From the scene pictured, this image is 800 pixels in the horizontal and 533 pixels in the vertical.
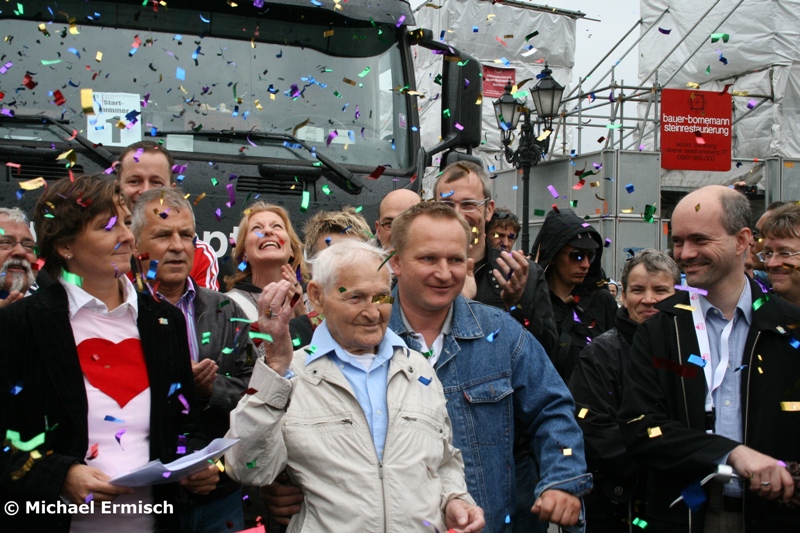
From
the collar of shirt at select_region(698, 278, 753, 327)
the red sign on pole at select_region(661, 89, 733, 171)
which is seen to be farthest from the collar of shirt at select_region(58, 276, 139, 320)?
the red sign on pole at select_region(661, 89, 733, 171)

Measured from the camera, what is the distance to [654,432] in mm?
3525

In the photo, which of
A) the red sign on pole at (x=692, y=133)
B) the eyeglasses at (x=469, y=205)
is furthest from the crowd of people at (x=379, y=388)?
the red sign on pole at (x=692, y=133)

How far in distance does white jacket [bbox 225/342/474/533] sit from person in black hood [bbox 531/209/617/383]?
7.13 feet

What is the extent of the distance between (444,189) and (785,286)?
6.36ft

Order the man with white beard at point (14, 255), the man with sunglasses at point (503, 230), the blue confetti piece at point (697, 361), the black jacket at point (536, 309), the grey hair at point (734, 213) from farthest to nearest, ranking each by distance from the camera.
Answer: the man with sunglasses at point (503, 230), the black jacket at point (536, 309), the man with white beard at point (14, 255), the grey hair at point (734, 213), the blue confetti piece at point (697, 361)

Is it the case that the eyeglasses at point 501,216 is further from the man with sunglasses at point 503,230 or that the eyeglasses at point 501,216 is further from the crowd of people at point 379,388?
the crowd of people at point 379,388

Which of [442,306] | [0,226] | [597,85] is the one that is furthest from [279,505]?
[597,85]

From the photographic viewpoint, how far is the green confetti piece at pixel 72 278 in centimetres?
309

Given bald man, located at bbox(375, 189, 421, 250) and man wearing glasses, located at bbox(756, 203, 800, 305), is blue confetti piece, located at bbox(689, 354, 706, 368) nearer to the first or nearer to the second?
man wearing glasses, located at bbox(756, 203, 800, 305)

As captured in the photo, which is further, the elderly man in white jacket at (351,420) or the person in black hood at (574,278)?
the person in black hood at (574,278)

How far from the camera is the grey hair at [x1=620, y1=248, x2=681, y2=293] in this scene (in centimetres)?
478

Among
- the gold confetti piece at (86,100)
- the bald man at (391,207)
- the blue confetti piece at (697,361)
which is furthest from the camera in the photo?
the gold confetti piece at (86,100)

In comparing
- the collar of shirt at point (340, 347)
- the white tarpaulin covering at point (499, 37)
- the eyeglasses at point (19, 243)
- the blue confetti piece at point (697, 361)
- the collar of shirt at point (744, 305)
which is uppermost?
the white tarpaulin covering at point (499, 37)

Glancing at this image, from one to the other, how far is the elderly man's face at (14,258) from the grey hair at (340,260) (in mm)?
1663
